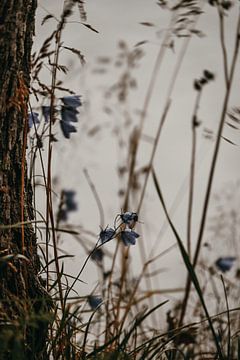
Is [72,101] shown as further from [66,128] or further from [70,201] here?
[70,201]

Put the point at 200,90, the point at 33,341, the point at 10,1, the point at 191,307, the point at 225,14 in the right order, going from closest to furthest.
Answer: the point at 33,341 → the point at 10,1 → the point at 225,14 → the point at 200,90 → the point at 191,307

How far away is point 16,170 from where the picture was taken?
1.73m

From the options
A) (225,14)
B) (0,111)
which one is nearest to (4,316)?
(0,111)

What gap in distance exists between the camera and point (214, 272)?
3.07m

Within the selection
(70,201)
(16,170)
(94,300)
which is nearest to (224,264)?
(70,201)

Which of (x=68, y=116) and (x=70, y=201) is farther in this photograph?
(x=70, y=201)

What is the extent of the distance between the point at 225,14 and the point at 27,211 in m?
1.01

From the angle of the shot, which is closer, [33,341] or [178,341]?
[33,341]

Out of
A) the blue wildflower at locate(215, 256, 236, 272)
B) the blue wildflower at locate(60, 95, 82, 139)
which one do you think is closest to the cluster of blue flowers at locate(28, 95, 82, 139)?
the blue wildflower at locate(60, 95, 82, 139)

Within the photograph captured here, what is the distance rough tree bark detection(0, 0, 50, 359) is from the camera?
1.65m

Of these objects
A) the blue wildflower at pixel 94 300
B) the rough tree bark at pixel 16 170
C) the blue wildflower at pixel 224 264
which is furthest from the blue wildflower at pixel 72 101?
the blue wildflower at pixel 224 264

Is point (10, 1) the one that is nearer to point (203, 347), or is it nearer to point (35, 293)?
point (35, 293)

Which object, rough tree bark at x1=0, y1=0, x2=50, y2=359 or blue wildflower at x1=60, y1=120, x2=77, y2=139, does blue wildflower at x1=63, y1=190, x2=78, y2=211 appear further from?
rough tree bark at x1=0, y1=0, x2=50, y2=359

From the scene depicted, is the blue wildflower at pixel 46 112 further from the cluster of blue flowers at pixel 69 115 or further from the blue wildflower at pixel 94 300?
the blue wildflower at pixel 94 300
